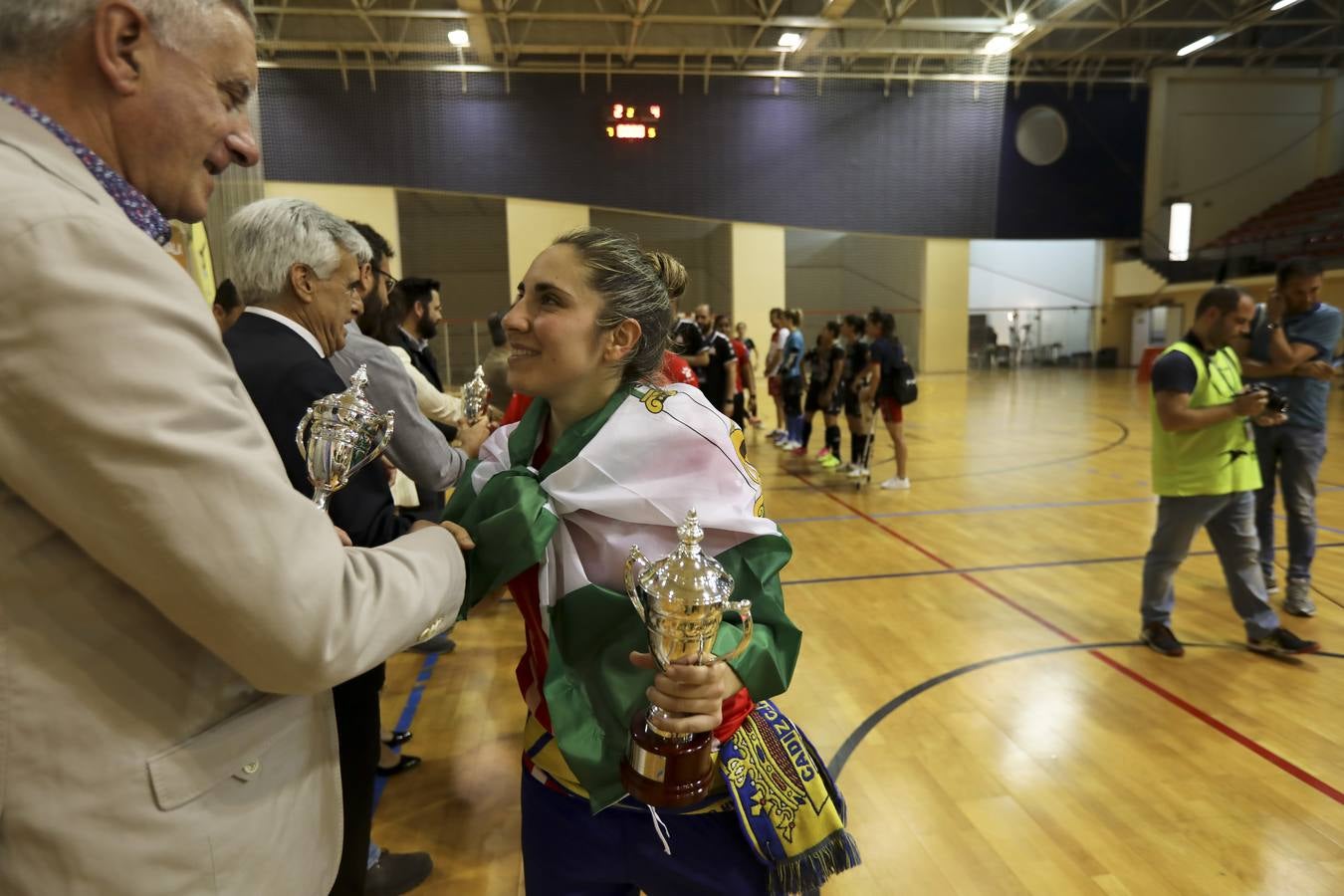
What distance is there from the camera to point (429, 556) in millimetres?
870

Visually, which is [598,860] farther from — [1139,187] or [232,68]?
[1139,187]

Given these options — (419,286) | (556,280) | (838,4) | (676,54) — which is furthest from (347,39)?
(556,280)

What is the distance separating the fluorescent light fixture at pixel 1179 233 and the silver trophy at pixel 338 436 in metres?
21.6

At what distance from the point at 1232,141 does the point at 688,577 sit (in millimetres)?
23702

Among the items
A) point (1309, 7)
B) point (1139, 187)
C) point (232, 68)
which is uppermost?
point (1309, 7)

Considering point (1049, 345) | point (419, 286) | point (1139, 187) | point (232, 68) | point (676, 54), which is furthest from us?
point (1049, 345)

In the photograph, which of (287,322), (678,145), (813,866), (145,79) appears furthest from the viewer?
(678,145)

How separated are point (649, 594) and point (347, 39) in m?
16.3

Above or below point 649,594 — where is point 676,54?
above

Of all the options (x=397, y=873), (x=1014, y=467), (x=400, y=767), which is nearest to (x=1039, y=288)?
(x=1014, y=467)

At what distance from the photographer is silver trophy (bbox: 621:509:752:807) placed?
89 cm

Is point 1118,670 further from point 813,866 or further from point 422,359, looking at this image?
point 422,359

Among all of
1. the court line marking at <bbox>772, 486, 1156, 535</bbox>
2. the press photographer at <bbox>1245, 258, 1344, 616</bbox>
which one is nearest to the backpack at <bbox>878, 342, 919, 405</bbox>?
the court line marking at <bbox>772, 486, 1156, 535</bbox>

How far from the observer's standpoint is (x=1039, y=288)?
70.3ft
